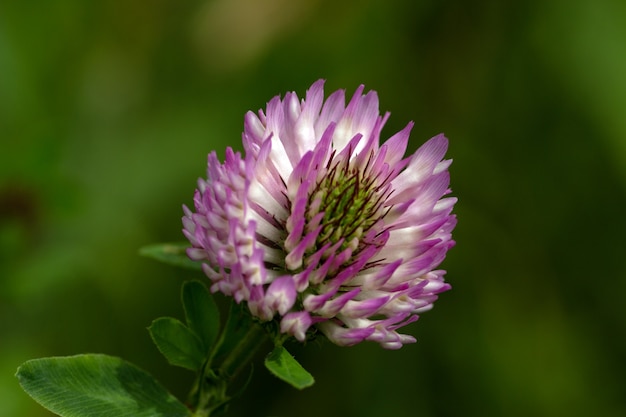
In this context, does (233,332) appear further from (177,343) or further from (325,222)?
(325,222)

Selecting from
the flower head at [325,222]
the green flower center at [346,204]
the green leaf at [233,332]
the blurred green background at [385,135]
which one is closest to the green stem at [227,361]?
the green leaf at [233,332]

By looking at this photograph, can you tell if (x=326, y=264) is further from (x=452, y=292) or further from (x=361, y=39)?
(x=361, y=39)

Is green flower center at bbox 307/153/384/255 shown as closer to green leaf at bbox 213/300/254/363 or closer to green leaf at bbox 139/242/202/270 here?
green leaf at bbox 213/300/254/363

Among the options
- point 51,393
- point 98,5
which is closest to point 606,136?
point 98,5

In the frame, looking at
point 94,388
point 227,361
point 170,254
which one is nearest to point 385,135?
point 170,254

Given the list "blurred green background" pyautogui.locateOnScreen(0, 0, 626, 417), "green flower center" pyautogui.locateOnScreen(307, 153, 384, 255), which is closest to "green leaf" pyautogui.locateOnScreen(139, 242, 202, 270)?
"green flower center" pyautogui.locateOnScreen(307, 153, 384, 255)
